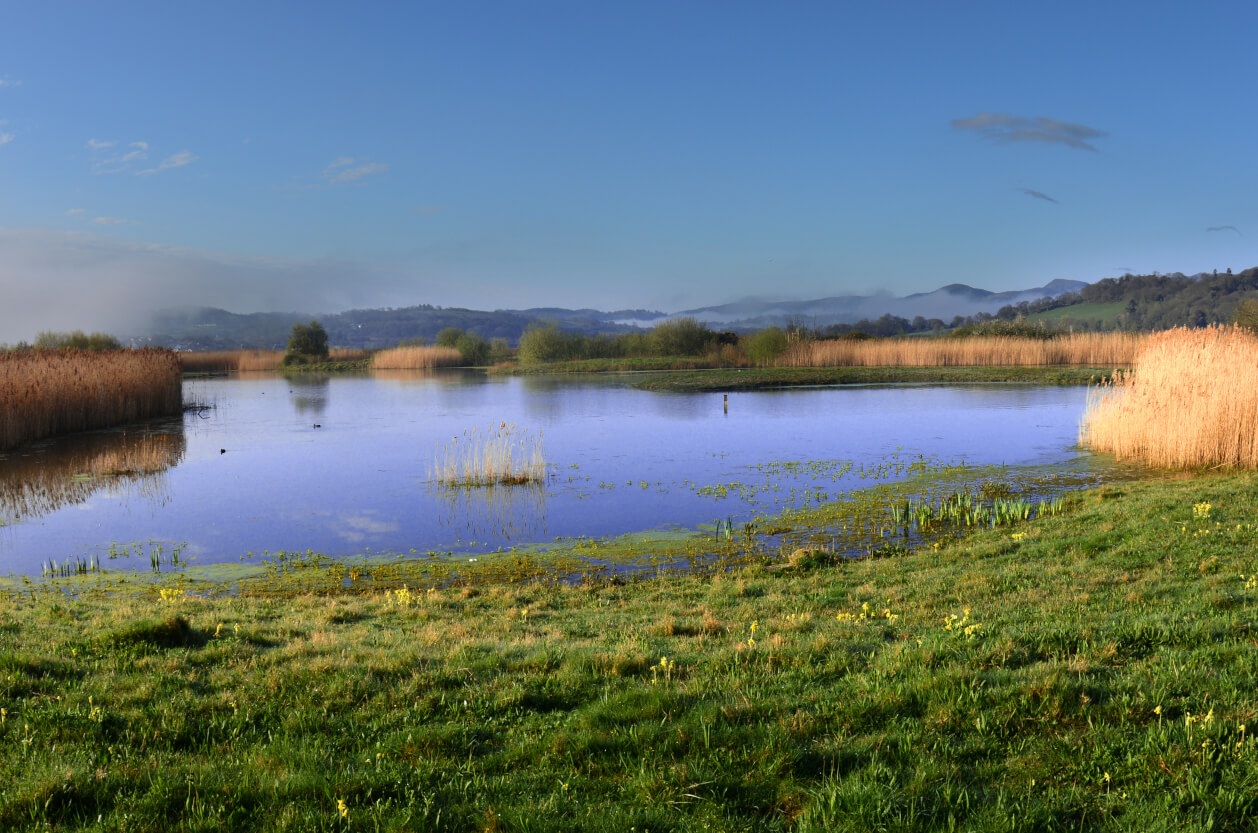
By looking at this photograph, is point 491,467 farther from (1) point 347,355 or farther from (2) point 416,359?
(1) point 347,355

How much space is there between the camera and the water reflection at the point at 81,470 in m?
18.3

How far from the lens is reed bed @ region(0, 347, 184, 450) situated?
87.8ft

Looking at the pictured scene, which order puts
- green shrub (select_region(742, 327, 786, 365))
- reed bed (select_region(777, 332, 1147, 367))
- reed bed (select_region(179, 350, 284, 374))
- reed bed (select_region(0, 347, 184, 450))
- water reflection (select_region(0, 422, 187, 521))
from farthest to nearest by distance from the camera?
reed bed (select_region(179, 350, 284, 374)), green shrub (select_region(742, 327, 786, 365)), reed bed (select_region(777, 332, 1147, 367)), reed bed (select_region(0, 347, 184, 450)), water reflection (select_region(0, 422, 187, 521))

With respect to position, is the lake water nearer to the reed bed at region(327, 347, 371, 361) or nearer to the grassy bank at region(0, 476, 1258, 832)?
the grassy bank at region(0, 476, 1258, 832)

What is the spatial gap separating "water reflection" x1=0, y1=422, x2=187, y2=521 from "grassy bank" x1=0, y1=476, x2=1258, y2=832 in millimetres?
10959

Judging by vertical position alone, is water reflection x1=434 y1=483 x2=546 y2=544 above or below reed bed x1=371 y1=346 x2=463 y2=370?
below

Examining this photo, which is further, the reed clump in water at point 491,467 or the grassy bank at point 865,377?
the grassy bank at point 865,377

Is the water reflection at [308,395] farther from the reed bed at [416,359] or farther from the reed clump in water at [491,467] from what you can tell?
the reed clump in water at [491,467]

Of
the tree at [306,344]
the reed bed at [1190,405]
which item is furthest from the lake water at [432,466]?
the tree at [306,344]

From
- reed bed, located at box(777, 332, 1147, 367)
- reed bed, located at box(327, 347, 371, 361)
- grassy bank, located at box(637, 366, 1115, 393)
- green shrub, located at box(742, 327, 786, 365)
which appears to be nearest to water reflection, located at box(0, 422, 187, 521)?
grassy bank, located at box(637, 366, 1115, 393)

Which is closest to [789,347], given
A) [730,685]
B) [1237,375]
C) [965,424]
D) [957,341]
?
[957,341]

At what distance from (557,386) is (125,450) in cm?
3388

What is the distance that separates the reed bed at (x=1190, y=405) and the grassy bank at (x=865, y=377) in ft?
102

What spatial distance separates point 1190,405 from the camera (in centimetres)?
1884
